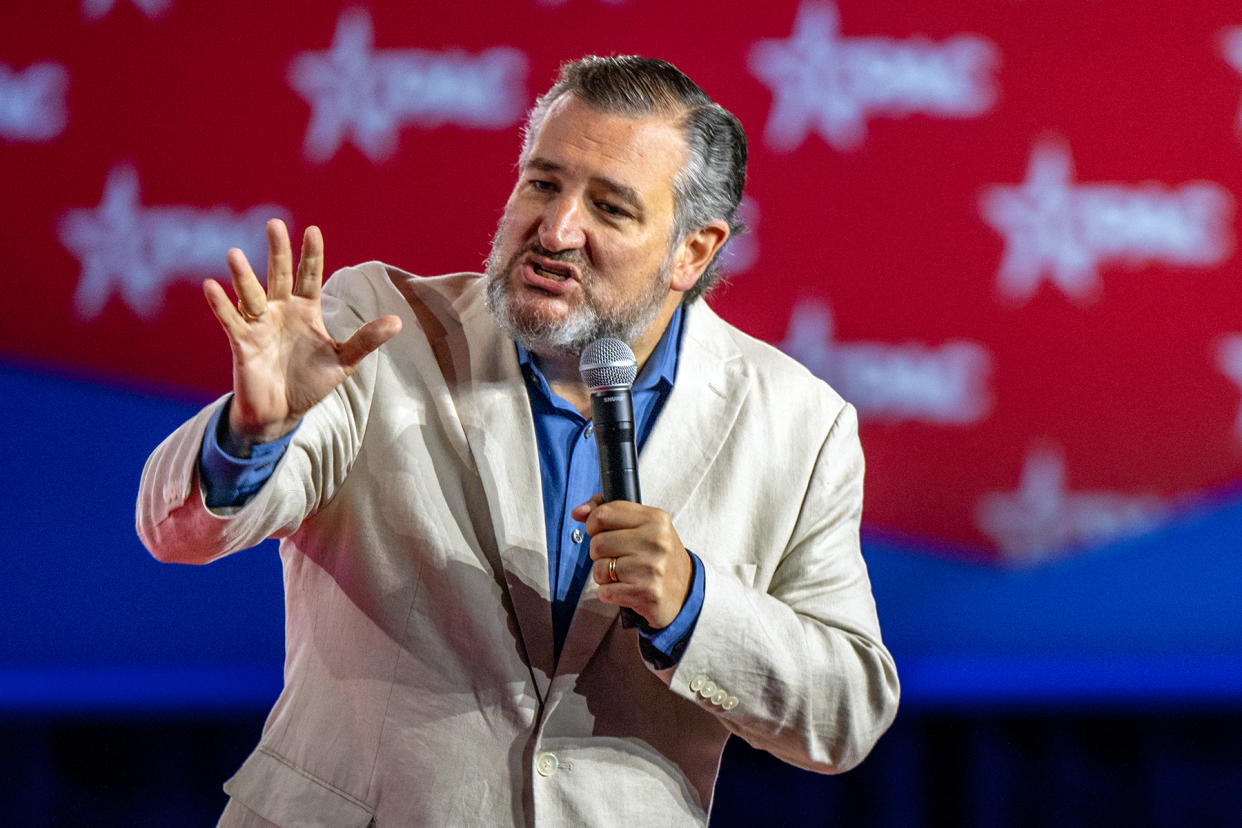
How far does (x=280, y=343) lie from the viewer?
131 cm

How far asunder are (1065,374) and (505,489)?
1573mm

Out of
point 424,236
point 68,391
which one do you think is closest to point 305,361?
point 424,236

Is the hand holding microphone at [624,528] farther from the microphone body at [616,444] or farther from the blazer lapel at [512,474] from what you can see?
the blazer lapel at [512,474]

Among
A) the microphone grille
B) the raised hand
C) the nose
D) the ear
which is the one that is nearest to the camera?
the raised hand

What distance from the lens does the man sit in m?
1.33

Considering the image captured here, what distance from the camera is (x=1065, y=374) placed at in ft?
8.51

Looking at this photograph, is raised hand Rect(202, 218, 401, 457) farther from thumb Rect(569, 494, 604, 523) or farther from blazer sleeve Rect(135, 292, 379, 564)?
thumb Rect(569, 494, 604, 523)

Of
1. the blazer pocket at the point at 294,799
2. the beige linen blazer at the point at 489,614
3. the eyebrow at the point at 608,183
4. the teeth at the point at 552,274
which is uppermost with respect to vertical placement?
the eyebrow at the point at 608,183

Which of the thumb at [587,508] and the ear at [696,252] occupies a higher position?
the ear at [696,252]

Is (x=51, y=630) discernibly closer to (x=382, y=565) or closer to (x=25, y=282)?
(x=25, y=282)

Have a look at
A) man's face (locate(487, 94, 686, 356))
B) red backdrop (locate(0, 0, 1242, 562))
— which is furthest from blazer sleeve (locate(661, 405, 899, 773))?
red backdrop (locate(0, 0, 1242, 562))

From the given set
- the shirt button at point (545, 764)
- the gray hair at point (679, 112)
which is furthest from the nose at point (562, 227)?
the shirt button at point (545, 764)

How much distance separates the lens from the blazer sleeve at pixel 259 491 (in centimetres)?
129

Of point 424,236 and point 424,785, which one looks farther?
point 424,236
